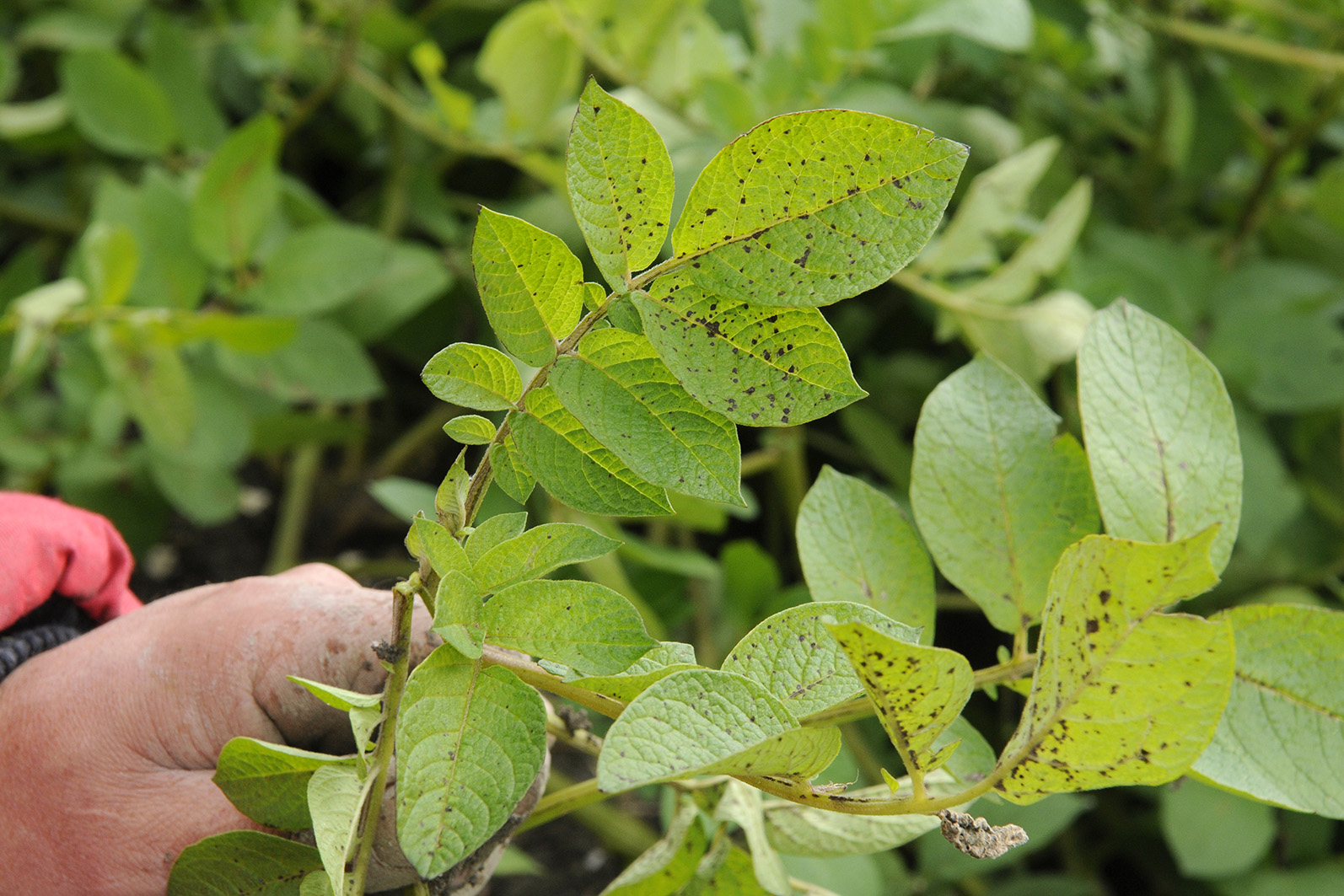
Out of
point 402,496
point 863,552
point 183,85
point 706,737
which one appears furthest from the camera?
point 183,85

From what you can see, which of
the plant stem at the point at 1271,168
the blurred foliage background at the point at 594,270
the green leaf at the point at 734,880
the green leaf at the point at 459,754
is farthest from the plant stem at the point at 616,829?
the plant stem at the point at 1271,168

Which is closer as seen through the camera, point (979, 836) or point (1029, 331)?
point (979, 836)

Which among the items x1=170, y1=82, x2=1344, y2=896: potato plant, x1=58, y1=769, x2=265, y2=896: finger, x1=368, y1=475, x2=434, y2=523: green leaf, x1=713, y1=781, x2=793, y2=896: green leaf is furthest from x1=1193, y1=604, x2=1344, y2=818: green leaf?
x1=368, y1=475, x2=434, y2=523: green leaf

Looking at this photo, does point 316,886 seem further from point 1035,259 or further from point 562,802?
point 1035,259

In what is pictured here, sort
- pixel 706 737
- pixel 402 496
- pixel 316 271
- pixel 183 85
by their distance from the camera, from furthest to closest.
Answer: pixel 183 85 → pixel 316 271 → pixel 402 496 → pixel 706 737

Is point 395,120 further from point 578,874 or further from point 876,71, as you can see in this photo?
point 578,874

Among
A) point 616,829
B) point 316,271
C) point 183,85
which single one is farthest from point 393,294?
point 616,829
